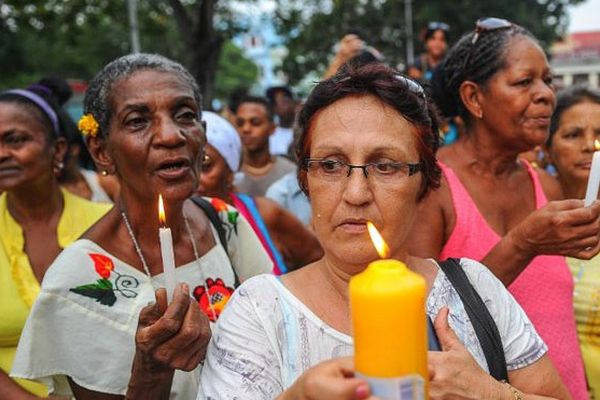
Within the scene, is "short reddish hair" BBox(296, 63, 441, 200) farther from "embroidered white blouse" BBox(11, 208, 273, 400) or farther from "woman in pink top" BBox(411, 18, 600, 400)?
"embroidered white blouse" BBox(11, 208, 273, 400)

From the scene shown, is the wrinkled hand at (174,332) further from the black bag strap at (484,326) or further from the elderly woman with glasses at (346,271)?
the black bag strap at (484,326)

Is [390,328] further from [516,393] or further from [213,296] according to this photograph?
[213,296]

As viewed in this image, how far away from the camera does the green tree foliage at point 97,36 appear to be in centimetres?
1301

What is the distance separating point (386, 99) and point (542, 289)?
1.33 meters

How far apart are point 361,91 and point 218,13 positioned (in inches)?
643

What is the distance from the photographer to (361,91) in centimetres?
194

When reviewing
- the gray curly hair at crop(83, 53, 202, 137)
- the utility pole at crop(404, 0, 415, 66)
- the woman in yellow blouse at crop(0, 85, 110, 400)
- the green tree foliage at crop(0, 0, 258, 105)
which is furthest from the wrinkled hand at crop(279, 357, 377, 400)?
the utility pole at crop(404, 0, 415, 66)

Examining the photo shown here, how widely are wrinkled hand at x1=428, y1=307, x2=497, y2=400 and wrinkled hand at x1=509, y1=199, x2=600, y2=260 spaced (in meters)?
0.85

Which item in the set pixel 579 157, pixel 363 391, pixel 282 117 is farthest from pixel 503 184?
pixel 282 117

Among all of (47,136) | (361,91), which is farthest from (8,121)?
(361,91)

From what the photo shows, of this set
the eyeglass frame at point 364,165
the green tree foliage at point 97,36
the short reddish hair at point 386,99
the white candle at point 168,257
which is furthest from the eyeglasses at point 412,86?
the green tree foliage at point 97,36

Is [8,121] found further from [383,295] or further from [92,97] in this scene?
[383,295]

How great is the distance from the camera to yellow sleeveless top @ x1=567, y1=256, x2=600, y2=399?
9.66 feet

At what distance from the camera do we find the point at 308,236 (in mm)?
4320
